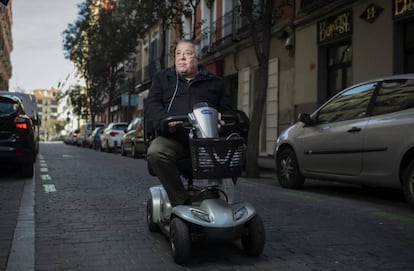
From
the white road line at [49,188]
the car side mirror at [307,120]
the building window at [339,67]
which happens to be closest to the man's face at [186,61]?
the car side mirror at [307,120]

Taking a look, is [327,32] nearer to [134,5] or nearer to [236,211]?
[134,5]

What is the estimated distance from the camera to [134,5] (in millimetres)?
23281

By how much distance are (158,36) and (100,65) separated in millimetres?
4817

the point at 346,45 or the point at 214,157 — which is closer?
the point at 214,157

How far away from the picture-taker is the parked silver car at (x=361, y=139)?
22.1ft

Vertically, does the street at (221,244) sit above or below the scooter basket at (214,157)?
below

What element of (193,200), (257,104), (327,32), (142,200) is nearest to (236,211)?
(193,200)

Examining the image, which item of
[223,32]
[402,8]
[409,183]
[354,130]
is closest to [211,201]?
[409,183]

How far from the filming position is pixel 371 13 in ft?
45.2

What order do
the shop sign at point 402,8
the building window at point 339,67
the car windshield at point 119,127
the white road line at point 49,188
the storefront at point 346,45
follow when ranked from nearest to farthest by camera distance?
1. the white road line at point 49,188
2. the shop sign at point 402,8
3. the storefront at point 346,45
4. the building window at point 339,67
5. the car windshield at point 119,127

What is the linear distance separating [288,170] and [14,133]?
4.93 m

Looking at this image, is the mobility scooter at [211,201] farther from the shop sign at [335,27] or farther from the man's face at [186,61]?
the shop sign at [335,27]

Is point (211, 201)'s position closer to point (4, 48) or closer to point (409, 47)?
point (409, 47)

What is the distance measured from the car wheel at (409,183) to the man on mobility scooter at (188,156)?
305 centimetres
